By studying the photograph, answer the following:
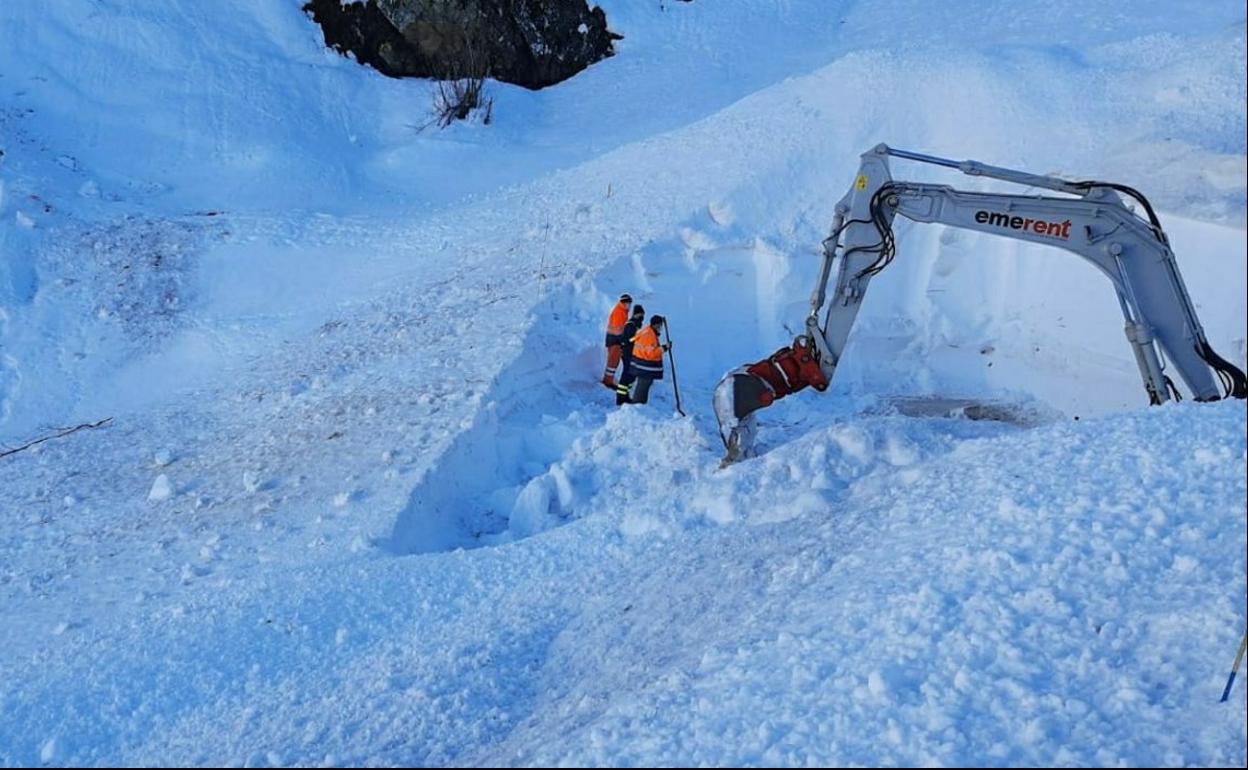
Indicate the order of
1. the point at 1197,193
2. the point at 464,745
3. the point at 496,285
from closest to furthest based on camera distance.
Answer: the point at 464,745
the point at 1197,193
the point at 496,285

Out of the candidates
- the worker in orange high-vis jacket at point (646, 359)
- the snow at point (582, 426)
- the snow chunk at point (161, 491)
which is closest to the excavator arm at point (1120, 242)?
the snow at point (582, 426)

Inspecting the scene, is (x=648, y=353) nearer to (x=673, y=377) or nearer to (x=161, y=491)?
(x=673, y=377)

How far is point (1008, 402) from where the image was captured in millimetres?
12828

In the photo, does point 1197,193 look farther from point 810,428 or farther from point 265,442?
point 265,442

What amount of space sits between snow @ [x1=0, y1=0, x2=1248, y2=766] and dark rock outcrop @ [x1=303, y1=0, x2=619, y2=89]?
87cm

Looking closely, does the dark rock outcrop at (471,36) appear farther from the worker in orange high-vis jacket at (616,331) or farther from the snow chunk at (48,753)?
the snow chunk at (48,753)

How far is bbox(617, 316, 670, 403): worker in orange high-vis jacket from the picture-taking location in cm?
1204

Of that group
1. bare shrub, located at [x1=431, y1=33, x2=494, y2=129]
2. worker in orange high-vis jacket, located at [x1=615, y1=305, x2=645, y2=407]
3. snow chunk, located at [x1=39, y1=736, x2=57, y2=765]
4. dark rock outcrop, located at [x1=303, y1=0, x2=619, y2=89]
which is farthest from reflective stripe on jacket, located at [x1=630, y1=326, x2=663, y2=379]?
dark rock outcrop, located at [x1=303, y1=0, x2=619, y2=89]

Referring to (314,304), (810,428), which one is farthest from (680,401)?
(314,304)

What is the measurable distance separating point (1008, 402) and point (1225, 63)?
14.7 ft

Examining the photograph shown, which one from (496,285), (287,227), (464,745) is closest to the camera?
(464,745)

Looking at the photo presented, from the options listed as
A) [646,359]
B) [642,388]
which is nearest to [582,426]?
[642,388]

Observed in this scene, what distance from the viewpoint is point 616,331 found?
1280 cm

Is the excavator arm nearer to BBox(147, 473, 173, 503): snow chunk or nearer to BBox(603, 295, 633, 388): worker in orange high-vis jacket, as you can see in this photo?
BBox(603, 295, 633, 388): worker in orange high-vis jacket
